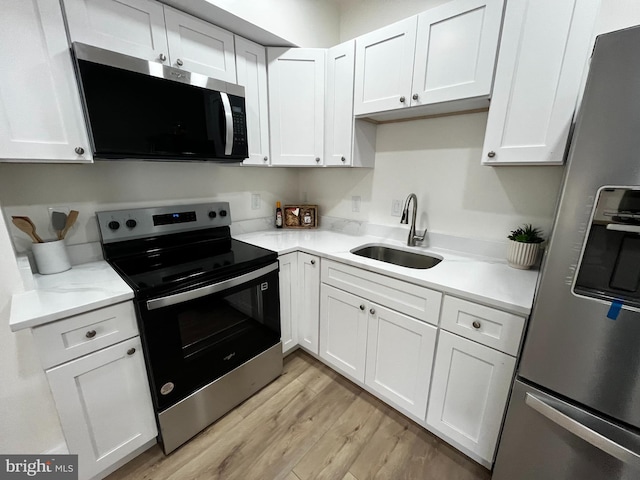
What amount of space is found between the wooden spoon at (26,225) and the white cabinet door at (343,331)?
151 centimetres

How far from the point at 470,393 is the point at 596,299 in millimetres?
696

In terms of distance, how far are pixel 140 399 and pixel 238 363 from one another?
490 millimetres

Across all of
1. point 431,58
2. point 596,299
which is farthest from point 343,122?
point 596,299

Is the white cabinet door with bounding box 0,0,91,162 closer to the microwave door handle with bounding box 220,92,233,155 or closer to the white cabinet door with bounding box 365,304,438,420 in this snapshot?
the microwave door handle with bounding box 220,92,233,155

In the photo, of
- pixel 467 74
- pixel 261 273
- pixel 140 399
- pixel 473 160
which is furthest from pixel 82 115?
pixel 473 160

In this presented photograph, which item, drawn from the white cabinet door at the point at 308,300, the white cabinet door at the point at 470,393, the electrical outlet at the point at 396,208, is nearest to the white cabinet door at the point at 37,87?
the white cabinet door at the point at 308,300

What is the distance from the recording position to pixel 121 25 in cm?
121

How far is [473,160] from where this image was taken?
158 cm

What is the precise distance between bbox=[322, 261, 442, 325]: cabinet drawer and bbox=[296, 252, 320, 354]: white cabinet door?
9 centimetres

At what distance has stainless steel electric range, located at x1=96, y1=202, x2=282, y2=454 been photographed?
122 centimetres

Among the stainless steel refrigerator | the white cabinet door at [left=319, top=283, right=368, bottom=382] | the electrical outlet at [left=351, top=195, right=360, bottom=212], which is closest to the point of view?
the stainless steel refrigerator

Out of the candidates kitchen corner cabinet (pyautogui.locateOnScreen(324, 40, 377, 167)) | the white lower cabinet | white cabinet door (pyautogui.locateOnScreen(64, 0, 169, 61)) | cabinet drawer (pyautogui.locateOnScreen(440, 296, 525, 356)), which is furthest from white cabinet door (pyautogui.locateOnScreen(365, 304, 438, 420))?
white cabinet door (pyautogui.locateOnScreen(64, 0, 169, 61))

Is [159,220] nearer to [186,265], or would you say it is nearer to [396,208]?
[186,265]

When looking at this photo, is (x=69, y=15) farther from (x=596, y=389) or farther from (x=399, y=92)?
(x=596, y=389)
